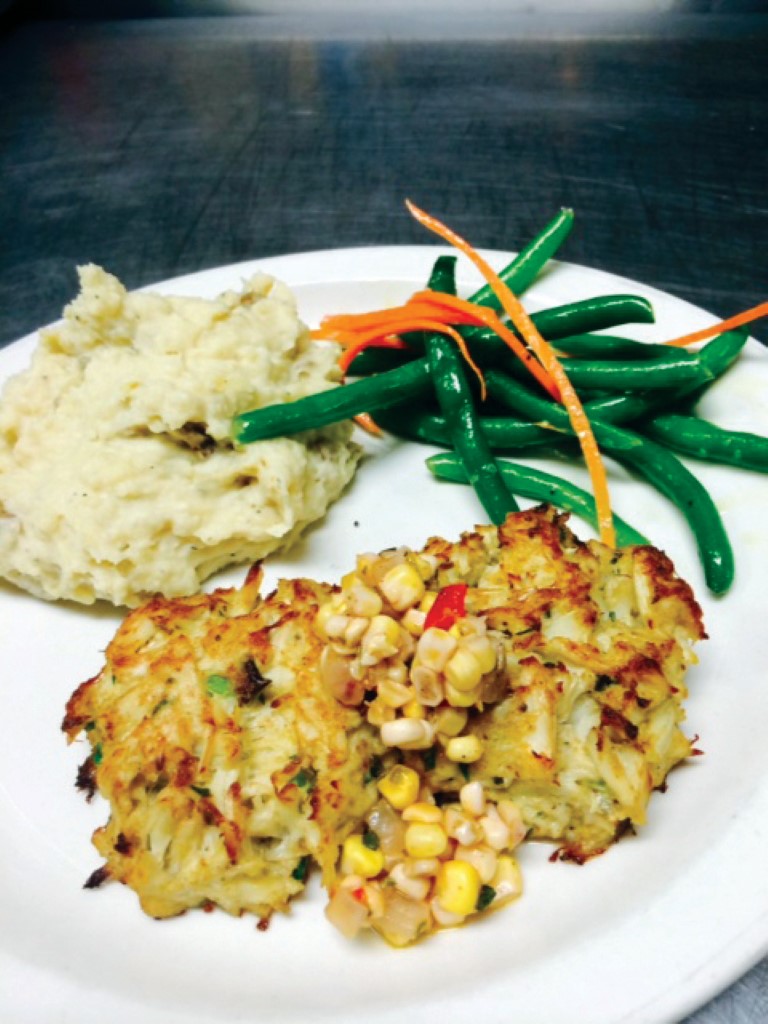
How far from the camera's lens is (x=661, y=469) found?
3721 mm

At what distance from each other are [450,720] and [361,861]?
0.46 meters

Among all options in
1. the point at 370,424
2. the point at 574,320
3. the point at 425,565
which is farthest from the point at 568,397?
the point at 425,565

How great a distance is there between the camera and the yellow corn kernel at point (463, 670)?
7.92 ft

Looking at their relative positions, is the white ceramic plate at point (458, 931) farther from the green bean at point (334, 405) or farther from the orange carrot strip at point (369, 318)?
the orange carrot strip at point (369, 318)

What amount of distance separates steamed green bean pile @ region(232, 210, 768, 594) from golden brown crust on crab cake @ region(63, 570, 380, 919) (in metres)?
1.20

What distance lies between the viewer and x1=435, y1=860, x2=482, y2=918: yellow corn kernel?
246 cm

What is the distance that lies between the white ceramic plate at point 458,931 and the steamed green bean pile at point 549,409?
Answer: 26.7 inches

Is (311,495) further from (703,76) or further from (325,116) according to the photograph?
(703,76)

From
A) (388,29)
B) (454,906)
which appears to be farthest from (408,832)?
(388,29)

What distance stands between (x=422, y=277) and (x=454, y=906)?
10.9ft

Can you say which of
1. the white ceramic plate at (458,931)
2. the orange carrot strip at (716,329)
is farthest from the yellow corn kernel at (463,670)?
the orange carrot strip at (716,329)

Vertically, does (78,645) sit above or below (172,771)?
below

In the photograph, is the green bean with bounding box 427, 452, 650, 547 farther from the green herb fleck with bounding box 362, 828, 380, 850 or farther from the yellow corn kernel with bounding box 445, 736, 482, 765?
the green herb fleck with bounding box 362, 828, 380, 850

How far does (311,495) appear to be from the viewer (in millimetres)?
3805
